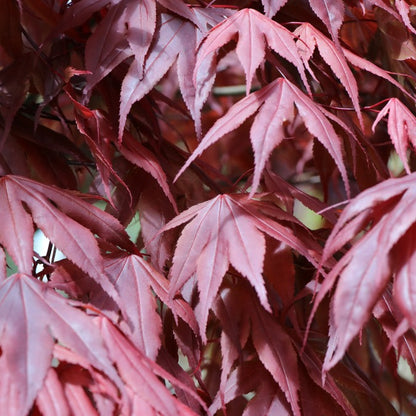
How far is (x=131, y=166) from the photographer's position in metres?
0.78

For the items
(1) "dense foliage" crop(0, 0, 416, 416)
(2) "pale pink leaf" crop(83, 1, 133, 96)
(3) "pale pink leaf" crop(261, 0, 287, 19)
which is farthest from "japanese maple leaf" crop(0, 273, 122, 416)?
(3) "pale pink leaf" crop(261, 0, 287, 19)

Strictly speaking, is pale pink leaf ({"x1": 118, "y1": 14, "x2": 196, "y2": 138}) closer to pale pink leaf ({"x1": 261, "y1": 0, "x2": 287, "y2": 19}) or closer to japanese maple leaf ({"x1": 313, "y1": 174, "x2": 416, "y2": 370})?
pale pink leaf ({"x1": 261, "y1": 0, "x2": 287, "y2": 19})

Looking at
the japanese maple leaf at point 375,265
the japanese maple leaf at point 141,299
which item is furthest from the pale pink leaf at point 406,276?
the japanese maple leaf at point 141,299

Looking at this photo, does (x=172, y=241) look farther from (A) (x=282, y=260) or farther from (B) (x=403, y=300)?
(B) (x=403, y=300)

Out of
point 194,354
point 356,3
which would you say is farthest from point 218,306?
point 356,3

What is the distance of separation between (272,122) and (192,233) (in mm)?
125

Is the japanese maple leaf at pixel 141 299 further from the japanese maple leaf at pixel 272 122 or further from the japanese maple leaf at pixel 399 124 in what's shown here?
the japanese maple leaf at pixel 399 124

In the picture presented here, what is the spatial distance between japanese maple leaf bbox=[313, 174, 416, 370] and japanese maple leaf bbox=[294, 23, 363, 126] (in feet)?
0.48

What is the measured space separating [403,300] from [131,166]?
0.39 m

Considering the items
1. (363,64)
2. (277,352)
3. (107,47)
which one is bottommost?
(277,352)

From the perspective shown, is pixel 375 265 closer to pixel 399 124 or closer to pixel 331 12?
pixel 399 124

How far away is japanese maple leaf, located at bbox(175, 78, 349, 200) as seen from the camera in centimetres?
58

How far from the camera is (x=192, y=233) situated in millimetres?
636

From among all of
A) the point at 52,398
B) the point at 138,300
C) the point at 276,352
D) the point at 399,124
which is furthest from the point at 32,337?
the point at 399,124
